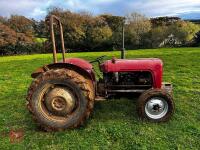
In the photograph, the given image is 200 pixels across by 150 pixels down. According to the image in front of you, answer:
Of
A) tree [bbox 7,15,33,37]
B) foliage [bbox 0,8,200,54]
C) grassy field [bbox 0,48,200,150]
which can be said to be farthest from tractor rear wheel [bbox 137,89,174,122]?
tree [bbox 7,15,33,37]

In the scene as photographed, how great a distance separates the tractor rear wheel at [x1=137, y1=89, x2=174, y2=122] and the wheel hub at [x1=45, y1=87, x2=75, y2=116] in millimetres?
1203

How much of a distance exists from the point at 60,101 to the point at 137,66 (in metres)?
1.57

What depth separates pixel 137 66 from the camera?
22.3 ft

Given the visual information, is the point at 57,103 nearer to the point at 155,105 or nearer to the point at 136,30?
the point at 155,105

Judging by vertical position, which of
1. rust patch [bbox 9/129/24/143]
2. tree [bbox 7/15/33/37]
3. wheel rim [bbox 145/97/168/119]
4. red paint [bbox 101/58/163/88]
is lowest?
rust patch [bbox 9/129/24/143]

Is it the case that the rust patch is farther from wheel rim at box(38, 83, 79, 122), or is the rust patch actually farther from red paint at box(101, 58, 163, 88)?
red paint at box(101, 58, 163, 88)

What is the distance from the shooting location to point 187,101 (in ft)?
26.5

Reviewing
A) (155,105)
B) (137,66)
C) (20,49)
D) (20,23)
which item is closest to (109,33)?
(20,49)

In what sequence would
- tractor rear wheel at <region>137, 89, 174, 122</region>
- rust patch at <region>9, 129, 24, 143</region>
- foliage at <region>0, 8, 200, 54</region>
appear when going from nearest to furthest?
rust patch at <region>9, 129, 24, 143</region>
tractor rear wheel at <region>137, 89, 174, 122</region>
foliage at <region>0, 8, 200, 54</region>

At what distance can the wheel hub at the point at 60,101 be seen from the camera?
632 centimetres

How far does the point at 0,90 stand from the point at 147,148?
21.5ft

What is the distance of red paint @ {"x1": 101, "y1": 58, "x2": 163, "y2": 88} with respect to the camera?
6.76 meters

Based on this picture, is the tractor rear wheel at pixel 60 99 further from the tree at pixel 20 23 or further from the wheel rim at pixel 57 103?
the tree at pixel 20 23

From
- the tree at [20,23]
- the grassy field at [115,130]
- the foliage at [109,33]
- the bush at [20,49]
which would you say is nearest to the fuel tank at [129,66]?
the grassy field at [115,130]
